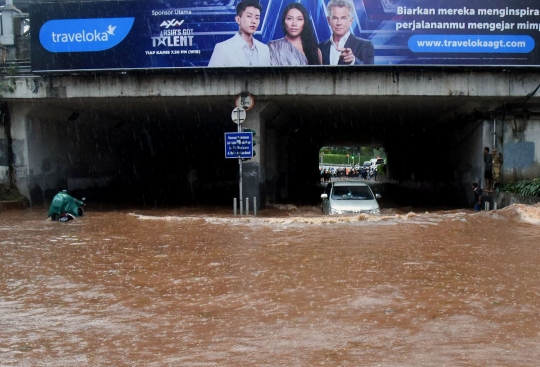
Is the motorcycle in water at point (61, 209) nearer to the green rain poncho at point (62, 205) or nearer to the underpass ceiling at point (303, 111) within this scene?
the green rain poncho at point (62, 205)

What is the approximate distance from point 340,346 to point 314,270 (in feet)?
9.20

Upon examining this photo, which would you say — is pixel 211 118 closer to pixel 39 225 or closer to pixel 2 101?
pixel 2 101

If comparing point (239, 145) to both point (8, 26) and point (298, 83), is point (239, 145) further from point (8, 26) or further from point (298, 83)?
point (8, 26)

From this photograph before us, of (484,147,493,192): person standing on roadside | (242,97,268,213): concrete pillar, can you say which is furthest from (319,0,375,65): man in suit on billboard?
(484,147,493,192): person standing on roadside

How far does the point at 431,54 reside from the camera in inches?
656

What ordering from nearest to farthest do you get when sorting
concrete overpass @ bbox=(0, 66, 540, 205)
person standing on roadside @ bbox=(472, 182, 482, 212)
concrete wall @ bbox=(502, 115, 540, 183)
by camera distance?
concrete overpass @ bbox=(0, 66, 540, 205) < person standing on roadside @ bbox=(472, 182, 482, 212) < concrete wall @ bbox=(502, 115, 540, 183)

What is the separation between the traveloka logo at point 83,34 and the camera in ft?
57.5

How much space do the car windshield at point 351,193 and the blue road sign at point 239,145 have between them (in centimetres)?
294

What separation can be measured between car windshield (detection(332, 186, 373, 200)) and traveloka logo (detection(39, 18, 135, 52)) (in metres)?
8.90

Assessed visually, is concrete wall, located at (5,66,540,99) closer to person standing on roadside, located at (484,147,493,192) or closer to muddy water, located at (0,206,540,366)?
person standing on roadside, located at (484,147,493,192)

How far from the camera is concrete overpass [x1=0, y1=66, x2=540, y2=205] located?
1698cm

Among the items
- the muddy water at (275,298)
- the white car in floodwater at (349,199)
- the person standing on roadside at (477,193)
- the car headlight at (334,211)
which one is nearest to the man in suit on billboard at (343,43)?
the white car in floodwater at (349,199)

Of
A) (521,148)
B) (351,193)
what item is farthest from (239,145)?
(521,148)

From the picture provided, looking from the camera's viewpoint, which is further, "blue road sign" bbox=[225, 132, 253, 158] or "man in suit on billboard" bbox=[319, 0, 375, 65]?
"man in suit on billboard" bbox=[319, 0, 375, 65]
